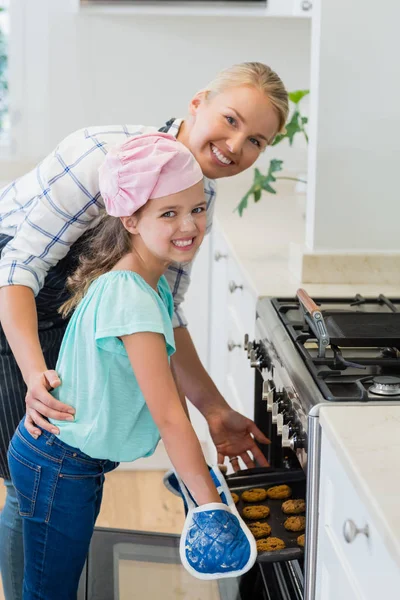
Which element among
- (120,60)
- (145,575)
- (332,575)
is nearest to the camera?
(332,575)

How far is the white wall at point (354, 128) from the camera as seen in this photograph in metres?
2.12

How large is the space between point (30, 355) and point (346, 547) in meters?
0.67

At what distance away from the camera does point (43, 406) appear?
152 cm

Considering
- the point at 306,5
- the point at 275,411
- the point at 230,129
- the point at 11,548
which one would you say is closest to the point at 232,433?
the point at 275,411

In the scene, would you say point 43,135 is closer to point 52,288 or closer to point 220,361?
point 220,361

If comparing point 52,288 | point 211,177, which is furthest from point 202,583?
point 211,177

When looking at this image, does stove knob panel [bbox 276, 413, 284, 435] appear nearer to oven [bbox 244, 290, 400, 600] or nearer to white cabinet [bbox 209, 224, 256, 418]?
oven [bbox 244, 290, 400, 600]

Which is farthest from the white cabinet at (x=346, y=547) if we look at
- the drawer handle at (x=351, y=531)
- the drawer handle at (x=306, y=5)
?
the drawer handle at (x=306, y=5)

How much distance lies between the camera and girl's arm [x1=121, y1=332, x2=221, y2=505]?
55.8 inches

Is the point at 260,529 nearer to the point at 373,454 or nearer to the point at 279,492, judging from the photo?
the point at 279,492

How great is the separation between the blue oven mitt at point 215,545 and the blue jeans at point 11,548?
1.86 ft

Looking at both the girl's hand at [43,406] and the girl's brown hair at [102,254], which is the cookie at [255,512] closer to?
the girl's hand at [43,406]

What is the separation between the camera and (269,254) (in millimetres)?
2473

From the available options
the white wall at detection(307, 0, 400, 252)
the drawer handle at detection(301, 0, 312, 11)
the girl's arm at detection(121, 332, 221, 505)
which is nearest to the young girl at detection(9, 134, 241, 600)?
the girl's arm at detection(121, 332, 221, 505)
